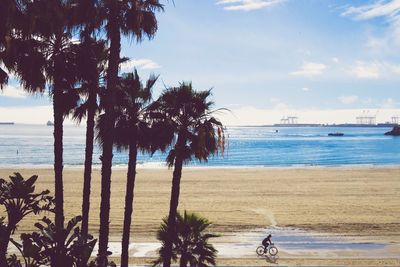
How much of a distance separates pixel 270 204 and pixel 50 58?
3377 centimetres

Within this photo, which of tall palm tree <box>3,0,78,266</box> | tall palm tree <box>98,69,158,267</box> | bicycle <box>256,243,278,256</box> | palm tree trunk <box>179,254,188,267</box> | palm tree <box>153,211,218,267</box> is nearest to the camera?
tall palm tree <box>3,0,78,266</box>

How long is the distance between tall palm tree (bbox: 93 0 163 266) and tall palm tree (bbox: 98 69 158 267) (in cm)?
321

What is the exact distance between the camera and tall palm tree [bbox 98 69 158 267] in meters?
15.8

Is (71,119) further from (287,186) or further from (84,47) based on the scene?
(287,186)

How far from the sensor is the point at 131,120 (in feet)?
52.1

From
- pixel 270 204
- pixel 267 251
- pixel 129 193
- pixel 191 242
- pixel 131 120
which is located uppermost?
pixel 131 120

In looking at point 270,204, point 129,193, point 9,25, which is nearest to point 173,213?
point 129,193

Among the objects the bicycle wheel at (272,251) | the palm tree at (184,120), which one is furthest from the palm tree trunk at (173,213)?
the bicycle wheel at (272,251)

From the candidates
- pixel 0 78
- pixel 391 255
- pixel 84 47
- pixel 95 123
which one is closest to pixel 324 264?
pixel 391 255

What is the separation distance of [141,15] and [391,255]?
2168 centimetres

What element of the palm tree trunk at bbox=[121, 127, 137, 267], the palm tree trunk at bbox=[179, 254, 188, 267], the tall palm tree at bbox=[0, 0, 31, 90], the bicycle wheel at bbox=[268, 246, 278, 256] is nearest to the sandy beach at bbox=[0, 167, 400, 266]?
the bicycle wheel at bbox=[268, 246, 278, 256]

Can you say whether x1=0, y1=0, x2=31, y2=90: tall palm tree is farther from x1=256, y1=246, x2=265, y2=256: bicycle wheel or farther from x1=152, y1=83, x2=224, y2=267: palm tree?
x1=256, y1=246, x2=265, y2=256: bicycle wheel

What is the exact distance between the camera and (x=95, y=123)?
52.9ft

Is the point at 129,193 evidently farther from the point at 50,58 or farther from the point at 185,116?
the point at 50,58
